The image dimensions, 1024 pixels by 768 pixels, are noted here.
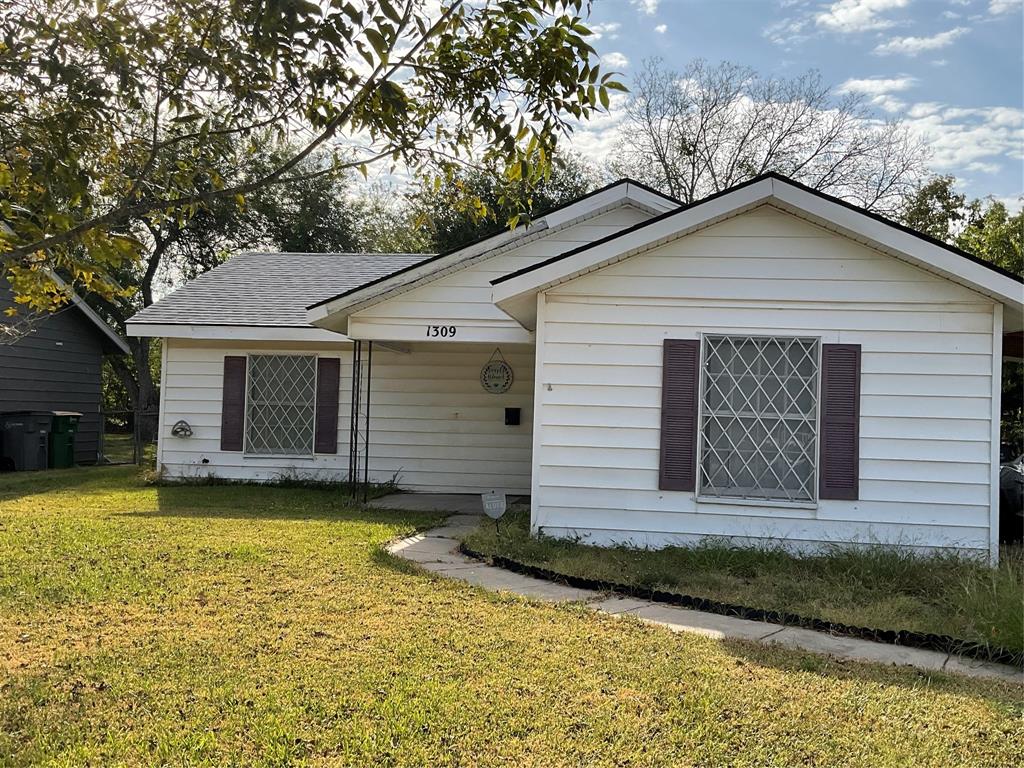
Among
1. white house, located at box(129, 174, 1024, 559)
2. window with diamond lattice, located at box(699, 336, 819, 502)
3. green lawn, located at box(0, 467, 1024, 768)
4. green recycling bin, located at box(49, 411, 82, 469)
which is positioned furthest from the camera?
green recycling bin, located at box(49, 411, 82, 469)

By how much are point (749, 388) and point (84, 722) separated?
568cm

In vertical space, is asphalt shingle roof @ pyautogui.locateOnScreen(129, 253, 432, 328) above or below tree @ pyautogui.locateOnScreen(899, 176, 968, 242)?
below

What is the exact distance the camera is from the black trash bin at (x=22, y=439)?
48.9 ft

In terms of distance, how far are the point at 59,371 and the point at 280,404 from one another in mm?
7437

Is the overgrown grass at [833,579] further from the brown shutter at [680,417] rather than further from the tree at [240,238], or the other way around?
the tree at [240,238]

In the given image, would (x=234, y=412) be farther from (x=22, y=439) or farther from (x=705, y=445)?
(x=705, y=445)

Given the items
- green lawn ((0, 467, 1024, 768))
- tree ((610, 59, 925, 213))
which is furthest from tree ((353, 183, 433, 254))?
green lawn ((0, 467, 1024, 768))

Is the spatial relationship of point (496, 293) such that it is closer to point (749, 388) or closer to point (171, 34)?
point (749, 388)

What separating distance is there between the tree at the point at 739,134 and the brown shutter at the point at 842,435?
75.0ft

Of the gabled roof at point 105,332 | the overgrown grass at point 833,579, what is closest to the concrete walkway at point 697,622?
the overgrown grass at point 833,579

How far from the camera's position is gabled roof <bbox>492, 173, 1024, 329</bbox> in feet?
22.1

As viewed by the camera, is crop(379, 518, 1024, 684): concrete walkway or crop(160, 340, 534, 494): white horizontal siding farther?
crop(160, 340, 534, 494): white horizontal siding

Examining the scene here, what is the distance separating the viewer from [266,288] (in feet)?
46.0

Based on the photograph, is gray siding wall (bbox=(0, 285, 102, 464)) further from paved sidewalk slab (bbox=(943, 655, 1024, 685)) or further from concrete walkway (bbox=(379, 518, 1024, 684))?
paved sidewalk slab (bbox=(943, 655, 1024, 685))
